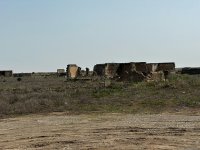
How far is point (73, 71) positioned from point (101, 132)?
139 feet

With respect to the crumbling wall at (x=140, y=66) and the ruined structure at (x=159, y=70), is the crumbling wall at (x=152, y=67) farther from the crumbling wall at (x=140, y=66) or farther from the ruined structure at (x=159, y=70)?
the crumbling wall at (x=140, y=66)

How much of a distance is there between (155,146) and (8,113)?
38.2 ft

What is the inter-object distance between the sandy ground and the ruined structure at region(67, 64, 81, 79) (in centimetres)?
3582

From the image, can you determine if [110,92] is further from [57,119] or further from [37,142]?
[37,142]

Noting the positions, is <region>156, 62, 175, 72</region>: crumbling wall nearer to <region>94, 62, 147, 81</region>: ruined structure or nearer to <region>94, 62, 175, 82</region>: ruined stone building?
<region>94, 62, 175, 82</region>: ruined stone building

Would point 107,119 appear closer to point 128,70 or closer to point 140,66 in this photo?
point 128,70

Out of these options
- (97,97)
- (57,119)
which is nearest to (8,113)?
(57,119)

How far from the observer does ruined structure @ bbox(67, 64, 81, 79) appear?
56.2 m

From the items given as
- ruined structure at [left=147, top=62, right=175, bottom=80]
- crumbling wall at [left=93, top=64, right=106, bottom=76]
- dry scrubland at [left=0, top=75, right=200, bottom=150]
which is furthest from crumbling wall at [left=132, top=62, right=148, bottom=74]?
crumbling wall at [left=93, top=64, right=106, bottom=76]

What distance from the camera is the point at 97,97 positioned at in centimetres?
2752

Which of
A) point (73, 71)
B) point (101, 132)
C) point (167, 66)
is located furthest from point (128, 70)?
point (101, 132)

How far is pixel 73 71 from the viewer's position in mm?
57344

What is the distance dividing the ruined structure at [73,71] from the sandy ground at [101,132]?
35825 mm

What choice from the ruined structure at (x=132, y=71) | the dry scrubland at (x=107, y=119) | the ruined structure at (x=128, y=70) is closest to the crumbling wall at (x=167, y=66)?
the ruined structure at (x=128, y=70)
